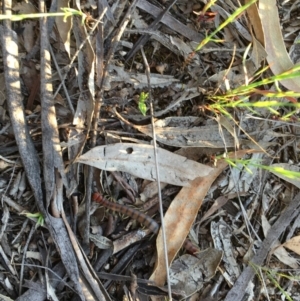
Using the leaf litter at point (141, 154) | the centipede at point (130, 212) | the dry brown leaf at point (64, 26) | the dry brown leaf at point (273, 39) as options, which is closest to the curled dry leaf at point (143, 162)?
the leaf litter at point (141, 154)

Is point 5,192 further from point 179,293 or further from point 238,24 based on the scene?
point 238,24

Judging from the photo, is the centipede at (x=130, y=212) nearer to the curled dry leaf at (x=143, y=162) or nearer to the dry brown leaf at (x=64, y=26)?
the curled dry leaf at (x=143, y=162)

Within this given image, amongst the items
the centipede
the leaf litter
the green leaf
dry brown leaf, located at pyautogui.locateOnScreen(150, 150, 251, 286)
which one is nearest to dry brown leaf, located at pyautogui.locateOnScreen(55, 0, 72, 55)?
the leaf litter

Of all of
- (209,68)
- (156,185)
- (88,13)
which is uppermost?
(88,13)

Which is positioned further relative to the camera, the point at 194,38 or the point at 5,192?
the point at 194,38

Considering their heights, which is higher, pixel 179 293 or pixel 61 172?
pixel 61 172

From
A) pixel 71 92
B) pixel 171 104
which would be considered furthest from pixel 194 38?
pixel 71 92

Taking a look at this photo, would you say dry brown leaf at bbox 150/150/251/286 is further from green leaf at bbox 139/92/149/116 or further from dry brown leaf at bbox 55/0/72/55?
dry brown leaf at bbox 55/0/72/55
